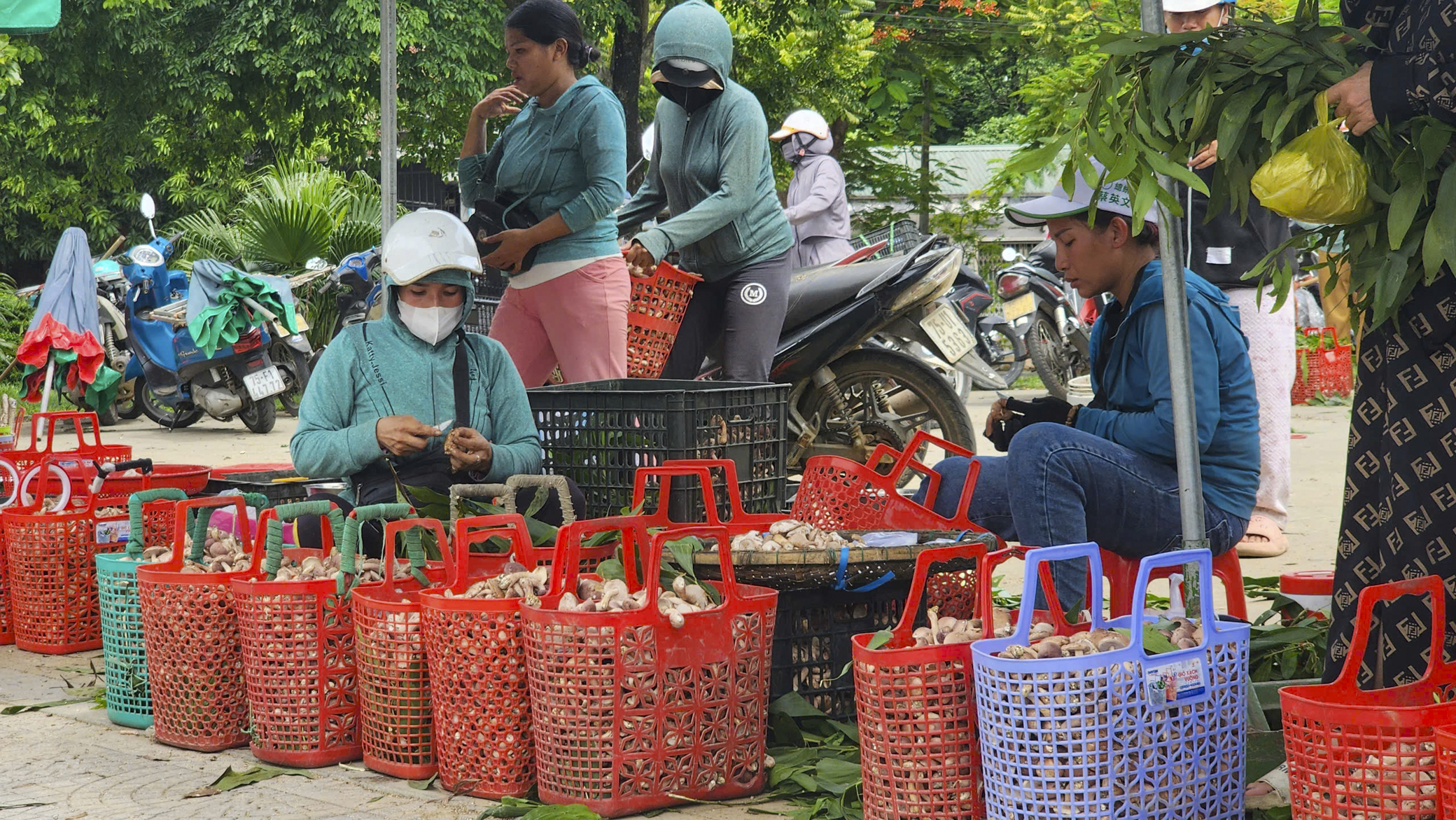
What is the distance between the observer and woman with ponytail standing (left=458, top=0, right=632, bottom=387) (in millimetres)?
4828

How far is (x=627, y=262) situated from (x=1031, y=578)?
9.13 feet

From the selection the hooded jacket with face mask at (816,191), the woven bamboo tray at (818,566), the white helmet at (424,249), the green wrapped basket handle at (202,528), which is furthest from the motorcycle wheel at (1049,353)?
the green wrapped basket handle at (202,528)

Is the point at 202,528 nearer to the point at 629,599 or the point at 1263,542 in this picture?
the point at 629,599

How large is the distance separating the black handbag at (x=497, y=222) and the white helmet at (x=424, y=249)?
2.85ft

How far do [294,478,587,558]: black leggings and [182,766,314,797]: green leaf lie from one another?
652mm

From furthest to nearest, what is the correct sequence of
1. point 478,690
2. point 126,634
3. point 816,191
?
point 816,191 < point 126,634 < point 478,690

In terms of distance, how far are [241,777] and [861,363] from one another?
401 centimetres

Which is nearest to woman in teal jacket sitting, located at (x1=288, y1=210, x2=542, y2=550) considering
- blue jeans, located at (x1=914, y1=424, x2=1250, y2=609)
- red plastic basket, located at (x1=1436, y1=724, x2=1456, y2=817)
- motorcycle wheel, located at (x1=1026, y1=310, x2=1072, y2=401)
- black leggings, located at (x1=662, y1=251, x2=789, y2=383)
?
black leggings, located at (x1=662, y1=251, x2=789, y2=383)

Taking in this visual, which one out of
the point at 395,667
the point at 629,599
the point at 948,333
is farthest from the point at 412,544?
the point at 948,333

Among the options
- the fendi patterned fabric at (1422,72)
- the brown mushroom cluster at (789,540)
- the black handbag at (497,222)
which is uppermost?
the black handbag at (497,222)

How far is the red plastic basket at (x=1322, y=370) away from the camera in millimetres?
13109

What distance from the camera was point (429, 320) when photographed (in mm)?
4020

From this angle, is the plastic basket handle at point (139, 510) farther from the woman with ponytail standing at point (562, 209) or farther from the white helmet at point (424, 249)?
the woman with ponytail standing at point (562, 209)

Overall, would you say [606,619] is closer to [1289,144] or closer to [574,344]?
[1289,144]
